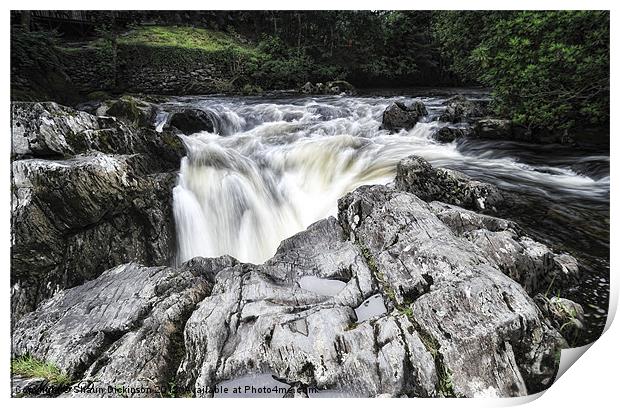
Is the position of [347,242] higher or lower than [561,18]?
lower

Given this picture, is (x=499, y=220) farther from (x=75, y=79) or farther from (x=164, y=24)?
(x=75, y=79)

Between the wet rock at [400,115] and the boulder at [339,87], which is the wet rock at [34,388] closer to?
the boulder at [339,87]

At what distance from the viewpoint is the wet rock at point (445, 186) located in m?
2.99

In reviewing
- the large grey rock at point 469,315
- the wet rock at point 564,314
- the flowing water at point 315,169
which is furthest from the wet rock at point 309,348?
the flowing water at point 315,169

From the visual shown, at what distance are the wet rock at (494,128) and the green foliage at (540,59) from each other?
0.14 metres

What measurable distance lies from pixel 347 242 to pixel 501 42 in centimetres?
230

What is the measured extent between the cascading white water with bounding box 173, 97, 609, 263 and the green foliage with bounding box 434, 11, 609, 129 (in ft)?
1.96

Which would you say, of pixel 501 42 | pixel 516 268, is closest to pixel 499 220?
pixel 516 268

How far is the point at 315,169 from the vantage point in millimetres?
3682

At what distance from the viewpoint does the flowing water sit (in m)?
2.87

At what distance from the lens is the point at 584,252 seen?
2523mm

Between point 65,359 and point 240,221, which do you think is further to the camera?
point 240,221

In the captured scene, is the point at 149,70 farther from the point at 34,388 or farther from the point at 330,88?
the point at 34,388
